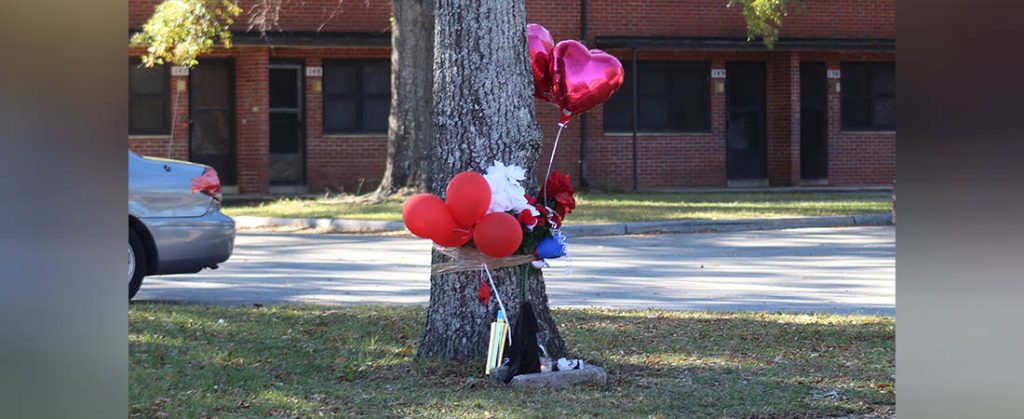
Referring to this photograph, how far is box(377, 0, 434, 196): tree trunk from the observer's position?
2044 centimetres

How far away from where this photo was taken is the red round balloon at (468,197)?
6.41m

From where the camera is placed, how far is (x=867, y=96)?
28.6 metres

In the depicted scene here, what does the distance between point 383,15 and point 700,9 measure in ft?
23.0

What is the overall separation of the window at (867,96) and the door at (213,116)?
13.8 meters

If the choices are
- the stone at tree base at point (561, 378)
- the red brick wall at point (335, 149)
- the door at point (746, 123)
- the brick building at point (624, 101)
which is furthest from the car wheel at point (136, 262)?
the door at point (746, 123)

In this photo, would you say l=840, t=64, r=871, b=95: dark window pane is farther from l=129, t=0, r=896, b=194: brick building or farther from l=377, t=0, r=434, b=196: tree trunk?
l=377, t=0, r=434, b=196: tree trunk

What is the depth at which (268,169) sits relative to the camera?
25.5 metres

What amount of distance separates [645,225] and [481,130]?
10.6 meters

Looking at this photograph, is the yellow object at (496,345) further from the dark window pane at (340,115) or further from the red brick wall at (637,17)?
the dark window pane at (340,115)

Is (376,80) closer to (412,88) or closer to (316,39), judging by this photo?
(316,39)

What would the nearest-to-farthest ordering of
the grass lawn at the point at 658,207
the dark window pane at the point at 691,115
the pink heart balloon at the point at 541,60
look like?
the pink heart balloon at the point at 541,60 < the grass lawn at the point at 658,207 < the dark window pane at the point at 691,115

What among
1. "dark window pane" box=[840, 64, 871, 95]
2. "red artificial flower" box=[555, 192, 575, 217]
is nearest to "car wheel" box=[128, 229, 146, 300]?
"red artificial flower" box=[555, 192, 575, 217]

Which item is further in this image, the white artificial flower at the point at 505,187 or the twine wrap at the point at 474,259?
the twine wrap at the point at 474,259
